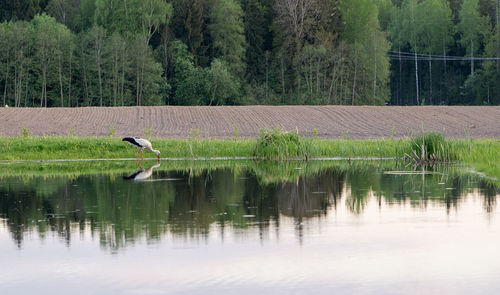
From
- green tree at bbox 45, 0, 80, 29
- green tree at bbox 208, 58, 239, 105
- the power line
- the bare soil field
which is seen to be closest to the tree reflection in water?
the bare soil field

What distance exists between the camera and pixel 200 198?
66.4 ft

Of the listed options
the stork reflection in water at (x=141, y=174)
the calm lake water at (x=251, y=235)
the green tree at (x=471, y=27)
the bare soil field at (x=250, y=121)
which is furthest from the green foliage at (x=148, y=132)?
the green tree at (x=471, y=27)

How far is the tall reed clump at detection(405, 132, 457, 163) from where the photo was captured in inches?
1241

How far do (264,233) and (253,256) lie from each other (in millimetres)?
2139

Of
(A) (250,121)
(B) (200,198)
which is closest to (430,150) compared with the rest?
(B) (200,198)

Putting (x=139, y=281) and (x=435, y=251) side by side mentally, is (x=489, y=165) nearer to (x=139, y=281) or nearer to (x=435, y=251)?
(x=435, y=251)

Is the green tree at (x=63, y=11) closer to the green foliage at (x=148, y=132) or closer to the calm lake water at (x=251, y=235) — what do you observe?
the green foliage at (x=148, y=132)

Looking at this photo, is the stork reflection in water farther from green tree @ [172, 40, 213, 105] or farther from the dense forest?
green tree @ [172, 40, 213, 105]

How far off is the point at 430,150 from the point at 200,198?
14.3 meters

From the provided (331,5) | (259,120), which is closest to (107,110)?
(259,120)

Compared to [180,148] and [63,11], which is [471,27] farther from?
[180,148]

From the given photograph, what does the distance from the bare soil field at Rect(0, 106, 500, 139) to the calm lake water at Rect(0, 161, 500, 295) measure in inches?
1177

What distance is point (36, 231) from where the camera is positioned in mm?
15305

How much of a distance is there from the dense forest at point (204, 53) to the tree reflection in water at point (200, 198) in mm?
69507
